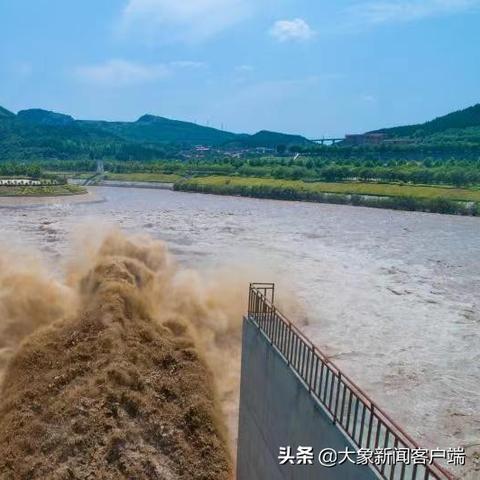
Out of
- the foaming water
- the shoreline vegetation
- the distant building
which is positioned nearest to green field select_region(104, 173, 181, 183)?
the shoreline vegetation

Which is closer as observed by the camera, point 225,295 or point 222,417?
point 222,417

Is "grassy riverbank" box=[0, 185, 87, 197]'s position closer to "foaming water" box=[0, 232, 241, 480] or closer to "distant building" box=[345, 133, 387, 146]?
"foaming water" box=[0, 232, 241, 480]

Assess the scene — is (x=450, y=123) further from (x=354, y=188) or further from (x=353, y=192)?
(x=353, y=192)

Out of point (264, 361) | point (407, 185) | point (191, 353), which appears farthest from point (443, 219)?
point (264, 361)

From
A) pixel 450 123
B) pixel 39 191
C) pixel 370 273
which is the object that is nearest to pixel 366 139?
pixel 450 123

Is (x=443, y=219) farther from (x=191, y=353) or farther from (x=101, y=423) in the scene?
(x=101, y=423)

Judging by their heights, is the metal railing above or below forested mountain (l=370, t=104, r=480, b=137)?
below

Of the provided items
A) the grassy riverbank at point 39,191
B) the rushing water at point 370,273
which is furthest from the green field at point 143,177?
→ the rushing water at point 370,273
